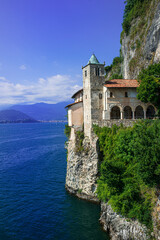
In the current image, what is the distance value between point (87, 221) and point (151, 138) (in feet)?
47.8

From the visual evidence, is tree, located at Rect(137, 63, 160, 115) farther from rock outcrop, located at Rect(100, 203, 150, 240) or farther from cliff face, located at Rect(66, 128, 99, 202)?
rock outcrop, located at Rect(100, 203, 150, 240)

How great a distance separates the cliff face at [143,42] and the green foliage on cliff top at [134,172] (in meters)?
18.5

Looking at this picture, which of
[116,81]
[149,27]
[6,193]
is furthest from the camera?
[149,27]

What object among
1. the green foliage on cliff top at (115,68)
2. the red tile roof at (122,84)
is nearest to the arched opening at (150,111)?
the red tile roof at (122,84)

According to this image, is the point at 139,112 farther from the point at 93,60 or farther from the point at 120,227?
the point at 120,227

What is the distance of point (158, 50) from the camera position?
116 ft

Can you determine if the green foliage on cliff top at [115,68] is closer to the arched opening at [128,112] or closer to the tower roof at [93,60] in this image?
the arched opening at [128,112]

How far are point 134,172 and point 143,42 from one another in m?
Answer: 32.8

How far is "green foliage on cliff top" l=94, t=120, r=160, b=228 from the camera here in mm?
19072

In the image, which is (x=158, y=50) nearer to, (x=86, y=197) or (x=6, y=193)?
(x=86, y=197)

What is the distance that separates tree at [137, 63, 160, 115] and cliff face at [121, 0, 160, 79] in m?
4.56

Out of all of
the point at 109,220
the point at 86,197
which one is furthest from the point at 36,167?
the point at 109,220

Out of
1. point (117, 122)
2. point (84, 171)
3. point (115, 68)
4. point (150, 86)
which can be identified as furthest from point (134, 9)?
point (84, 171)

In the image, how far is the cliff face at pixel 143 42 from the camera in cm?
3653
